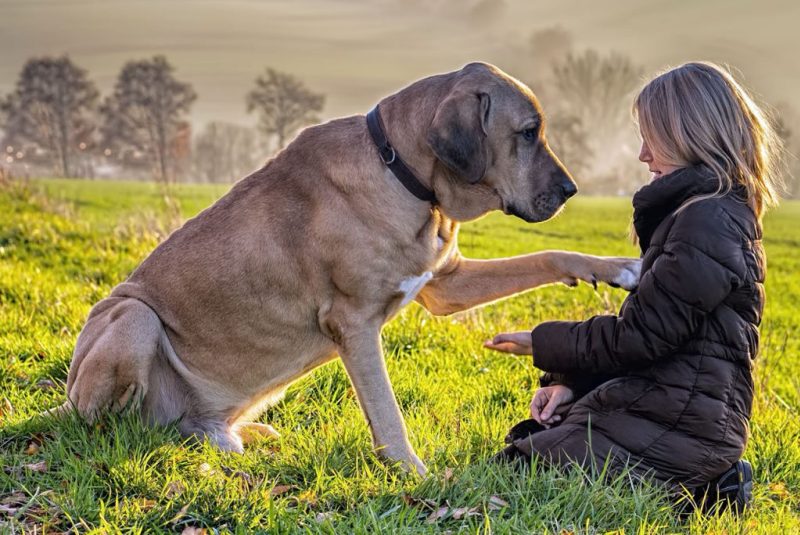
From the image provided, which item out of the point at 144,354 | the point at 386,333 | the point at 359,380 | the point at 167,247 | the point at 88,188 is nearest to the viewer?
the point at 359,380

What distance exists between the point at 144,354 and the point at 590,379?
95.3 inches

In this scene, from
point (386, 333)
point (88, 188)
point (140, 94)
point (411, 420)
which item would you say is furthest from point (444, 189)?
point (140, 94)

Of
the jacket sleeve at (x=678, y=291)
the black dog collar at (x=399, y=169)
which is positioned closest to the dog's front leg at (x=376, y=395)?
the black dog collar at (x=399, y=169)

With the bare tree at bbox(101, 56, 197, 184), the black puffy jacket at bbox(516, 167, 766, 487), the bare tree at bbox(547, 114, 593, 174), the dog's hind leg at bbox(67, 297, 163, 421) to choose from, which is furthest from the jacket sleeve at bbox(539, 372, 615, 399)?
the bare tree at bbox(101, 56, 197, 184)

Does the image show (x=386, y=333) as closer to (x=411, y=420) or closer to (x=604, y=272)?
(x=411, y=420)

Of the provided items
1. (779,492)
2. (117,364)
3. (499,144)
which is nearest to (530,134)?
(499,144)

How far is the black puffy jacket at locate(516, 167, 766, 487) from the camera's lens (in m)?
3.65

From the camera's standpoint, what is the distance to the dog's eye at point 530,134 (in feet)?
13.9

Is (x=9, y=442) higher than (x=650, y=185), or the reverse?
(x=650, y=185)

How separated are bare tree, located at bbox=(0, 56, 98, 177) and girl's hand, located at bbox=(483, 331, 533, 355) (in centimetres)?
5195

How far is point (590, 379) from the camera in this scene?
4.32m

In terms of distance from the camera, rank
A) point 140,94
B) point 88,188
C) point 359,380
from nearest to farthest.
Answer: point 359,380 → point 88,188 → point 140,94

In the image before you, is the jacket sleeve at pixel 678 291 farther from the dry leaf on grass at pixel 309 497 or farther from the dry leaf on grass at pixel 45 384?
the dry leaf on grass at pixel 45 384

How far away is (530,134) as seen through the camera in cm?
427
